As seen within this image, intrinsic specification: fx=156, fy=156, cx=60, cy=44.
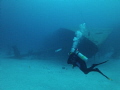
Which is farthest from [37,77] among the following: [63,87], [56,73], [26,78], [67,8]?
[67,8]

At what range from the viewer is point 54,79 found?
438 inches

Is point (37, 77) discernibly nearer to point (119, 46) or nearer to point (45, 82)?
point (45, 82)

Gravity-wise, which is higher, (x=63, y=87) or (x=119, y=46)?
(x=63, y=87)

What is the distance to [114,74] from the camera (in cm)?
1199

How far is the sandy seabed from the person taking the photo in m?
9.93

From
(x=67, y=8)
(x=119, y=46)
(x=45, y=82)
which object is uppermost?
(x=45, y=82)

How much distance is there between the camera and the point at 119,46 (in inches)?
803

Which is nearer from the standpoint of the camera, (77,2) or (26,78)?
(26,78)

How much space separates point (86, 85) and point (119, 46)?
12.1 metres

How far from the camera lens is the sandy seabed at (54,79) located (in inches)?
391

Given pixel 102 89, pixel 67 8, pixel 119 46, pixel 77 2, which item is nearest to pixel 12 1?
pixel 67 8

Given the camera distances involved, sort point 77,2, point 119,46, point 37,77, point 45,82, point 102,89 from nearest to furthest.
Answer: point 102,89, point 45,82, point 37,77, point 119,46, point 77,2

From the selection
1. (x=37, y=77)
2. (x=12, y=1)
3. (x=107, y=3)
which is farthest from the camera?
(x=12, y=1)

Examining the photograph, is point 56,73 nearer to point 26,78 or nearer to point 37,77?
point 37,77
